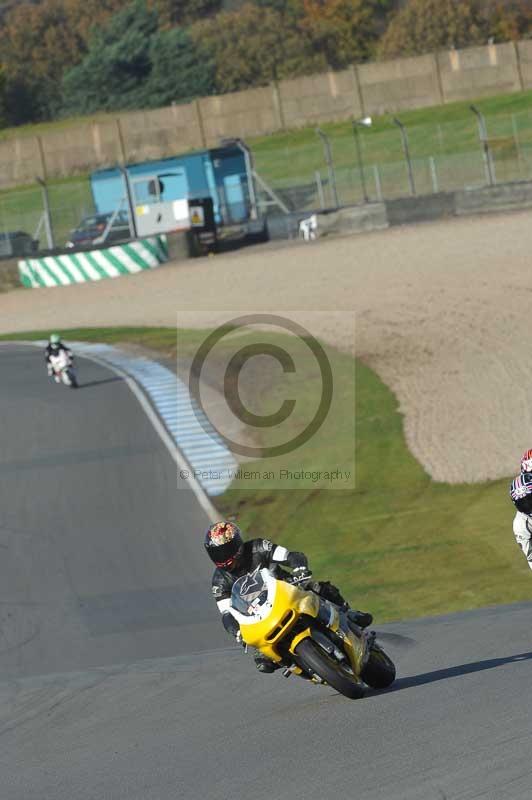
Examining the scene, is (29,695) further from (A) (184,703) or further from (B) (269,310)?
(B) (269,310)

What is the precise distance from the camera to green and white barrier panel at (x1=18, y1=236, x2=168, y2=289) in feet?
147

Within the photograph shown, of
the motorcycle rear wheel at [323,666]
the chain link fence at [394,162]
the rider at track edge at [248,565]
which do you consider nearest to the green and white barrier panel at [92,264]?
the chain link fence at [394,162]

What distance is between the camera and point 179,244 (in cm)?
4641

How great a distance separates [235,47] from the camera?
90500 mm

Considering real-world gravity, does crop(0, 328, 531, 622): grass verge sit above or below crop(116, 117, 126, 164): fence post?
below

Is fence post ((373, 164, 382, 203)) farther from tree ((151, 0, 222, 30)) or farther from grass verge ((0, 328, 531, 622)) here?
tree ((151, 0, 222, 30))

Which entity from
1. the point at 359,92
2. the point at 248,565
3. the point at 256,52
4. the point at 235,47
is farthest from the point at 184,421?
the point at 256,52

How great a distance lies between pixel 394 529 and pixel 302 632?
8.79 meters

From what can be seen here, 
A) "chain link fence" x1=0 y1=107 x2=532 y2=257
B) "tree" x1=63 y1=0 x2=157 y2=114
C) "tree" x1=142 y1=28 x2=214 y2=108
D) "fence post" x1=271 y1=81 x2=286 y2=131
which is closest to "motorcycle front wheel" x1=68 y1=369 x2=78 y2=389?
"chain link fence" x1=0 y1=107 x2=532 y2=257

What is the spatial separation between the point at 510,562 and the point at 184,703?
6.30 m

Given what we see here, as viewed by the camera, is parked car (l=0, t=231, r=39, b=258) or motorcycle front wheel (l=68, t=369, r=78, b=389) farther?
parked car (l=0, t=231, r=39, b=258)

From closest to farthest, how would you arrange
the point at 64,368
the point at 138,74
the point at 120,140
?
the point at 64,368 < the point at 120,140 < the point at 138,74

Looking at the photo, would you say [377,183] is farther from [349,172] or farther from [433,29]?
[433,29]

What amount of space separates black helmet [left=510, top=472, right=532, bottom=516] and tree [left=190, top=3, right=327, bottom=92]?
268ft
